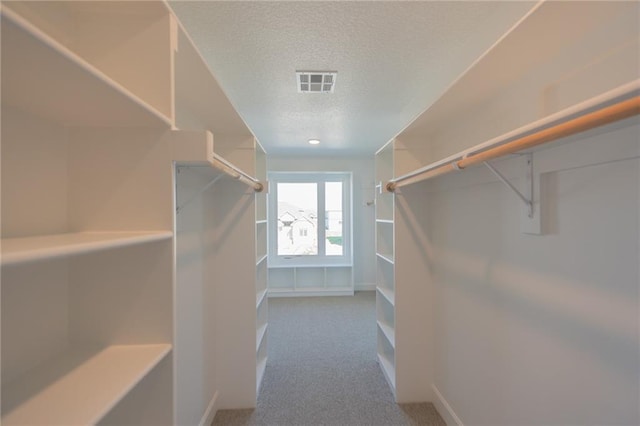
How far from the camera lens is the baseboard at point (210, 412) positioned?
1.77 m

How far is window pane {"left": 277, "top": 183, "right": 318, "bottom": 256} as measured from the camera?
16.4 feet

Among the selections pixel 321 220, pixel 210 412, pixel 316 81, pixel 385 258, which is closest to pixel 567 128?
pixel 316 81

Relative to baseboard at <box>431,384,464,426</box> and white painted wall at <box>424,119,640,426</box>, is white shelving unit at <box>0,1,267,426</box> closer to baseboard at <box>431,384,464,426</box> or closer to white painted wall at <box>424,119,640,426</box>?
white painted wall at <box>424,119,640,426</box>

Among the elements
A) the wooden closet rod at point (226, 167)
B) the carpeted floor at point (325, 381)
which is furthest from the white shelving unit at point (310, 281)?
the wooden closet rod at point (226, 167)

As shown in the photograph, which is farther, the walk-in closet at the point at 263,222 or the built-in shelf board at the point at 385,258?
the built-in shelf board at the point at 385,258

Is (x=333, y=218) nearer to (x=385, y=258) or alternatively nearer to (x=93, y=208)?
(x=385, y=258)

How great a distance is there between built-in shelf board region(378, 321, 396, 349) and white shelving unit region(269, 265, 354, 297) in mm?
2294

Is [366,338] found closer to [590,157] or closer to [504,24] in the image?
[590,157]

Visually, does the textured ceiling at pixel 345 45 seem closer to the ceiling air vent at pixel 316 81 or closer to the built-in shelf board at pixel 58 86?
the ceiling air vent at pixel 316 81

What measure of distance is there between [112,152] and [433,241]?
194 cm

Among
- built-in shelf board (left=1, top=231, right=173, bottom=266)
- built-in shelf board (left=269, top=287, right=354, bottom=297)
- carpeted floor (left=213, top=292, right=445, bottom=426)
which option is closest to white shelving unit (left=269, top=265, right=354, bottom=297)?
built-in shelf board (left=269, top=287, right=354, bottom=297)

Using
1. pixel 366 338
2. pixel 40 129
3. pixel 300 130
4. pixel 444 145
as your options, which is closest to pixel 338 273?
pixel 366 338

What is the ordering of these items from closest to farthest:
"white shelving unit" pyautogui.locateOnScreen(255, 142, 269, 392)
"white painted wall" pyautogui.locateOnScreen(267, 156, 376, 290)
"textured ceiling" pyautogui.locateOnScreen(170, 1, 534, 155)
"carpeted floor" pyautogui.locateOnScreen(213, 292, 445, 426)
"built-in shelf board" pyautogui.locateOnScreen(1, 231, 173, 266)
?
1. "built-in shelf board" pyautogui.locateOnScreen(1, 231, 173, 266)
2. "textured ceiling" pyautogui.locateOnScreen(170, 1, 534, 155)
3. "carpeted floor" pyautogui.locateOnScreen(213, 292, 445, 426)
4. "white shelving unit" pyautogui.locateOnScreen(255, 142, 269, 392)
5. "white painted wall" pyautogui.locateOnScreen(267, 156, 376, 290)

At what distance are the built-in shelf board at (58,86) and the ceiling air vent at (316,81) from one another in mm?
1220
